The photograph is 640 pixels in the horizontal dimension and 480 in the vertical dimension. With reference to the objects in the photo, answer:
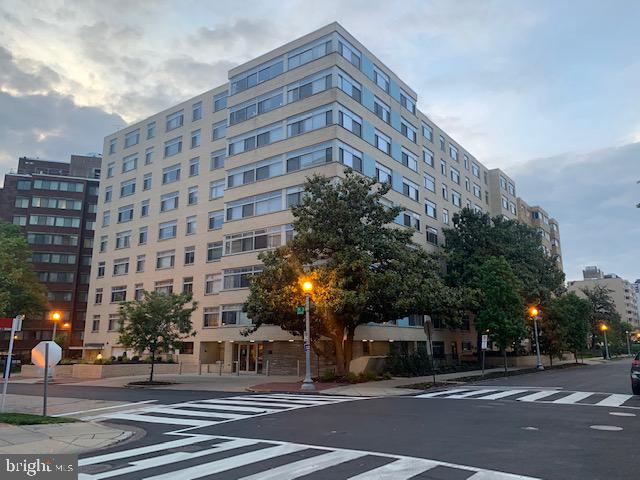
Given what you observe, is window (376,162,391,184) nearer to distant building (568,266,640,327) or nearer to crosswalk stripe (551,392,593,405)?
crosswalk stripe (551,392,593,405)

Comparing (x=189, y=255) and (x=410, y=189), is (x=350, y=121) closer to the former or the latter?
(x=410, y=189)

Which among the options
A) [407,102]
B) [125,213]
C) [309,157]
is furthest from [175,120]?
[407,102]

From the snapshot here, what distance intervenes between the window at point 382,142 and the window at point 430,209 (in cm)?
872

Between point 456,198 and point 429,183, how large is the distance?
283 inches

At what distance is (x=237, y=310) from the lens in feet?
126

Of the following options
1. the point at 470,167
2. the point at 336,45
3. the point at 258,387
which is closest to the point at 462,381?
the point at 258,387

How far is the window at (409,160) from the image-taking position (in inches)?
1684

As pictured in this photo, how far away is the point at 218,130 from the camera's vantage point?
4584 cm

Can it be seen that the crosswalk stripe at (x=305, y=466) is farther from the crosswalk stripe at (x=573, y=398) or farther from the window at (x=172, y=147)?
the window at (x=172, y=147)

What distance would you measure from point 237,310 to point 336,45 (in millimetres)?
20686

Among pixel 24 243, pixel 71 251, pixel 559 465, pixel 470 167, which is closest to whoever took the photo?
pixel 559 465

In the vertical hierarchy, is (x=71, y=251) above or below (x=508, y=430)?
above

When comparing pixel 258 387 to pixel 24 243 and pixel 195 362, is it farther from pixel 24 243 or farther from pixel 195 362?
pixel 24 243

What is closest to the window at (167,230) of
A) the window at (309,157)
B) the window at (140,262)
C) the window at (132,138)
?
the window at (140,262)
